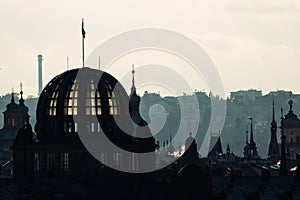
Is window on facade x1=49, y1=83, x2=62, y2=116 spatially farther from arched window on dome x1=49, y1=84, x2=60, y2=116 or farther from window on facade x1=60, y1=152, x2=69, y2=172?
window on facade x1=60, y1=152, x2=69, y2=172

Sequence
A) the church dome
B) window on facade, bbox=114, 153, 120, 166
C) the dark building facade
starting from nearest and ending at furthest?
window on facade, bbox=114, 153, 120, 166
the dark building facade
the church dome

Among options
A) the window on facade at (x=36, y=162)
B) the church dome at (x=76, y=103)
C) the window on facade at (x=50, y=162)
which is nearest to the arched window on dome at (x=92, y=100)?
the church dome at (x=76, y=103)

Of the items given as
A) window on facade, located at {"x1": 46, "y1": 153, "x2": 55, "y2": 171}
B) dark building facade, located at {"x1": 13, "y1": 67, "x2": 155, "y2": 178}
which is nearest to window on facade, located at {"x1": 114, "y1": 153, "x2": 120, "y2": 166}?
dark building facade, located at {"x1": 13, "y1": 67, "x2": 155, "y2": 178}

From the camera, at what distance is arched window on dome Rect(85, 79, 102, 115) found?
121 m

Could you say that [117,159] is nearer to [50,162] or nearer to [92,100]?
[50,162]

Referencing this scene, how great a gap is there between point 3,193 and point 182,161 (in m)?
66.1

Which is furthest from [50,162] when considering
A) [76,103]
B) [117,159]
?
[117,159]

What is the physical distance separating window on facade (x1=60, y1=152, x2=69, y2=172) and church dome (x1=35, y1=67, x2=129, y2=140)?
1582 mm

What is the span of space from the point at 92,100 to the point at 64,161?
4673 mm

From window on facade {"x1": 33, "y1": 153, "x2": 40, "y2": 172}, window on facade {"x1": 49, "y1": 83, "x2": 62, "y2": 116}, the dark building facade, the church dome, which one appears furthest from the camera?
window on facade {"x1": 49, "y1": 83, "x2": 62, "y2": 116}

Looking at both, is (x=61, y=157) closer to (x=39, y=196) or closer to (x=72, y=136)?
(x=72, y=136)

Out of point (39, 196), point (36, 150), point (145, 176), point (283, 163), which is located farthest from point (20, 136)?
point (283, 163)

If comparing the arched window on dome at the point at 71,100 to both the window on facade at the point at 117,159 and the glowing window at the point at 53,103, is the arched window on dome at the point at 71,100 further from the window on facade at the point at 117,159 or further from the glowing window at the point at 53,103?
the window on facade at the point at 117,159

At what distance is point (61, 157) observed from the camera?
119m
